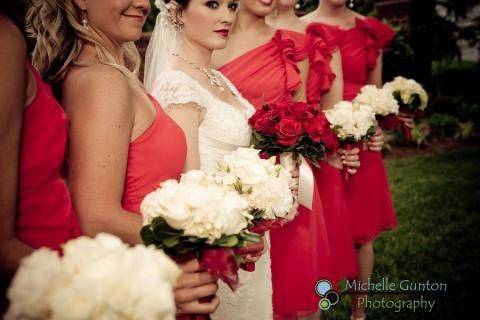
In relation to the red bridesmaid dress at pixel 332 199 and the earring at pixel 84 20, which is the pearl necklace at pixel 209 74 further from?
the red bridesmaid dress at pixel 332 199

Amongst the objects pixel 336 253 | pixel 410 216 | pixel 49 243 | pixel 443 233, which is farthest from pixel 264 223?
pixel 410 216

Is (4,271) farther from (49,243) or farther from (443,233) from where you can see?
(443,233)

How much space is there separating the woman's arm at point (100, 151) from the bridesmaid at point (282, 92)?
5.26ft

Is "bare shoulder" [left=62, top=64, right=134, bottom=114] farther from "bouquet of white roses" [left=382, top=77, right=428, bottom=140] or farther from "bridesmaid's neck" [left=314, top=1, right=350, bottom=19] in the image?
"bridesmaid's neck" [left=314, top=1, right=350, bottom=19]

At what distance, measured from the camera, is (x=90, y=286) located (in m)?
1.04

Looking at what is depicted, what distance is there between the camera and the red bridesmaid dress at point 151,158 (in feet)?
6.41

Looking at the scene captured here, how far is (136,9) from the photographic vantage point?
2064 millimetres

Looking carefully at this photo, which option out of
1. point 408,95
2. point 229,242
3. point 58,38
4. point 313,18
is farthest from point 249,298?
point 313,18

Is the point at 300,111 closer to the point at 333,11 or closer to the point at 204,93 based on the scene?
the point at 204,93

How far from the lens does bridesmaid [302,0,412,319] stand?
411cm

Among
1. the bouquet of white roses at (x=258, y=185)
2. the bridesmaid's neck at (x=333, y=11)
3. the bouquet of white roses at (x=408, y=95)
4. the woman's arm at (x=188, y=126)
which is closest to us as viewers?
the bouquet of white roses at (x=258, y=185)

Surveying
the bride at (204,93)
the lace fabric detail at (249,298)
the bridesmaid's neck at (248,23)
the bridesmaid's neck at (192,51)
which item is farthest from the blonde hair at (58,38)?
the bridesmaid's neck at (248,23)

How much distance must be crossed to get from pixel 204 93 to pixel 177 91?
8.9 inches

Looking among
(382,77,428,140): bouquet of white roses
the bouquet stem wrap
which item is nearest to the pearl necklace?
the bouquet stem wrap
